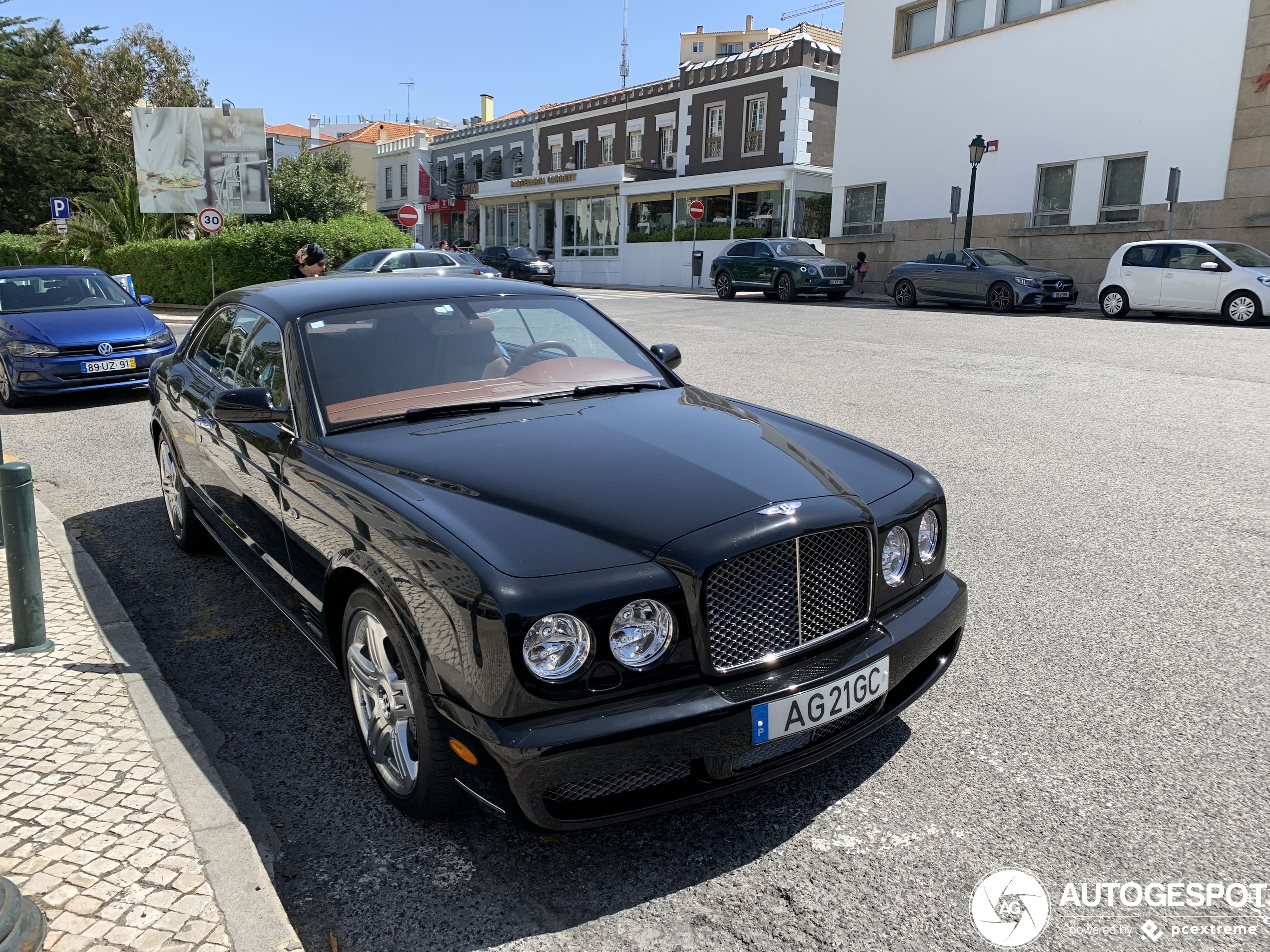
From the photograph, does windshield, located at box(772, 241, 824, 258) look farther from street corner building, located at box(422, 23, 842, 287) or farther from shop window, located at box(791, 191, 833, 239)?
shop window, located at box(791, 191, 833, 239)

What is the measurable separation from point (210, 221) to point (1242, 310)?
69.0ft

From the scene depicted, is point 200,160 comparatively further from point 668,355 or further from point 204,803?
point 204,803

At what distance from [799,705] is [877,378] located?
8.95 metres

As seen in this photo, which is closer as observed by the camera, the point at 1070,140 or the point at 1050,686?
the point at 1050,686

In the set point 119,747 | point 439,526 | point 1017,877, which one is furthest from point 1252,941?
point 119,747

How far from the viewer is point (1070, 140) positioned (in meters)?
24.2

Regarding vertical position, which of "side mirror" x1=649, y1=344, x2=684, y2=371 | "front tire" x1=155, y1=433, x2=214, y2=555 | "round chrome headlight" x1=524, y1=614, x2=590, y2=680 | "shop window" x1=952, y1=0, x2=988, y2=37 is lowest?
"front tire" x1=155, y1=433, x2=214, y2=555

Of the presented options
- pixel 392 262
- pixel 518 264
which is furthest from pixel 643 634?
pixel 518 264

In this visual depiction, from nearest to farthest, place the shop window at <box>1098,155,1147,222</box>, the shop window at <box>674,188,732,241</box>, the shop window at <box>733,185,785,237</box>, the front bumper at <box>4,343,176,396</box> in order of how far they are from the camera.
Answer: the front bumper at <box>4,343,176,396</box> < the shop window at <box>1098,155,1147,222</box> < the shop window at <box>733,185,785,237</box> < the shop window at <box>674,188,732,241</box>

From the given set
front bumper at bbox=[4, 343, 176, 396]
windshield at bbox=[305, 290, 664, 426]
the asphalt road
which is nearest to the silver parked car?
front bumper at bbox=[4, 343, 176, 396]

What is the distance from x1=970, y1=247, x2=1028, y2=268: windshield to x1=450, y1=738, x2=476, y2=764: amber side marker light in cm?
2044

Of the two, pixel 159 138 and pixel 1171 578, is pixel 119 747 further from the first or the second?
pixel 159 138

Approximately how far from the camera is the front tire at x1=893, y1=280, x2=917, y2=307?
2216 centimetres

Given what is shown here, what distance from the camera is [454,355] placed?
12.4ft
